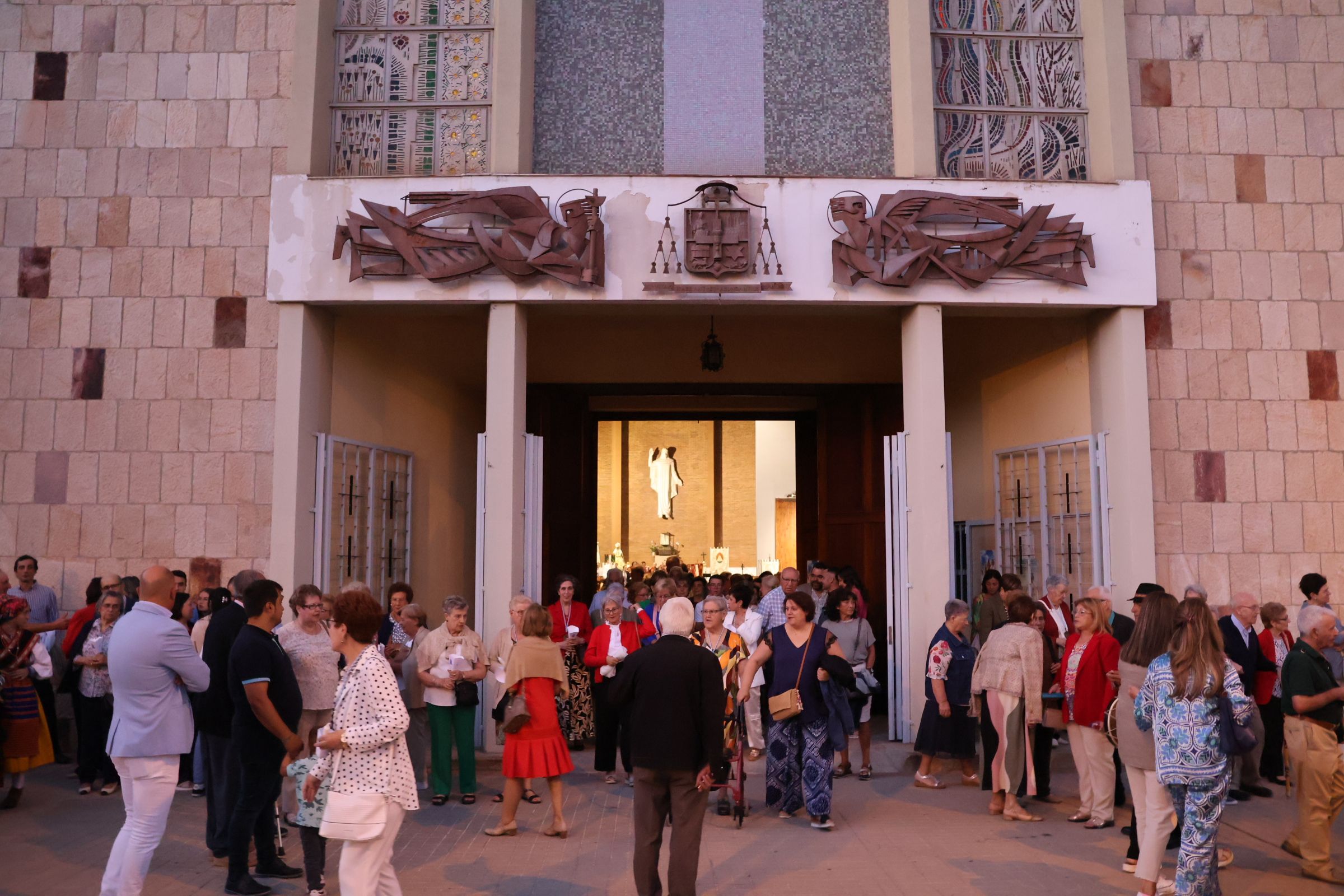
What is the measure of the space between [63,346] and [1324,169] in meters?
11.5

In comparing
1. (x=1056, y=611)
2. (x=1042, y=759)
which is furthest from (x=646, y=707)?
(x=1056, y=611)

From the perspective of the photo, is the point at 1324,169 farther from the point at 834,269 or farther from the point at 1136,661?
the point at 1136,661

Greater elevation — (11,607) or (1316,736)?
(11,607)

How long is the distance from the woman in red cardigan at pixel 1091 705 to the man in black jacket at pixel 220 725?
5.08 m

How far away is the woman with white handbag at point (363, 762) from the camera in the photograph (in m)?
4.59

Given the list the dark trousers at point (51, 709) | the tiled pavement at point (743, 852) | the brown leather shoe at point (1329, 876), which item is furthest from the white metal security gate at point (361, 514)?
the brown leather shoe at point (1329, 876)

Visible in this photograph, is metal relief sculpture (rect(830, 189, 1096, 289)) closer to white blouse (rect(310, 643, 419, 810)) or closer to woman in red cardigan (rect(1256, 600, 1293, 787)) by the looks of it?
woman in red cardigan (rect(1256, 600, 1293, 787))

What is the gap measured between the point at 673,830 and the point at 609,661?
3332mm

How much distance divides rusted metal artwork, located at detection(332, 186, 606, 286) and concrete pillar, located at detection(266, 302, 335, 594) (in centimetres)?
76

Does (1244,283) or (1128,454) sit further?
(1244,283)

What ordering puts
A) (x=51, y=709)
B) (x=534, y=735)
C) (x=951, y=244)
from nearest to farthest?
(x=534, y=735), (x=51, y=709), (x=951, y=244)

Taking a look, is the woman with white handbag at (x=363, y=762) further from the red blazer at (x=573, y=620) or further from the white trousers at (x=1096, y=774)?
the red blazer at (x=573, y=620)

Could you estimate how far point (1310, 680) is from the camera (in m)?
6.12

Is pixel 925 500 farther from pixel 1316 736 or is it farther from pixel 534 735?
pixel 534 735
